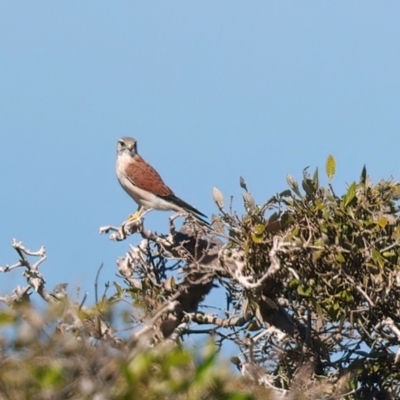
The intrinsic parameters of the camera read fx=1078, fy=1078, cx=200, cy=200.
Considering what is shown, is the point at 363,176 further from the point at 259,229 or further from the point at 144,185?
the point at 144,185

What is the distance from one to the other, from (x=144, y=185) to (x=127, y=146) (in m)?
1.07

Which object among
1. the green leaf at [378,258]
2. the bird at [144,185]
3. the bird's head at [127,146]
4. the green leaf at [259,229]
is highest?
the bird's head at [127,146]

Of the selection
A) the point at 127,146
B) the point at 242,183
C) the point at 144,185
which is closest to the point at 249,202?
the point at 242,183

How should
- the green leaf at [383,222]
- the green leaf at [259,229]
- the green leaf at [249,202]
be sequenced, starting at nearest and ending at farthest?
the green leaf at [383,222] < the green leaf at [259,229] < the green leaf at [249,202]

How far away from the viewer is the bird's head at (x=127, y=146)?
11594 mm

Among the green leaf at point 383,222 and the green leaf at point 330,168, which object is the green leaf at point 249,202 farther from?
the green leaf at point 383,222

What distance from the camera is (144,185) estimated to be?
35.1 ft

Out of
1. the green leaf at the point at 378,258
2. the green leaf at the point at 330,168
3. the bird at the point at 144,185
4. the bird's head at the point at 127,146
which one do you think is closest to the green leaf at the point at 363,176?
the green leaf at the point at 330,168

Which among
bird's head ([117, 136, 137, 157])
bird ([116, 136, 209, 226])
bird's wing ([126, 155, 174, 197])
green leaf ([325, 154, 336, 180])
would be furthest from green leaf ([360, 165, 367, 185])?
bird's head ([117, 136, 137, 157])

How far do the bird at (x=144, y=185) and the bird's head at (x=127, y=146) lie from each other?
0.15 ft

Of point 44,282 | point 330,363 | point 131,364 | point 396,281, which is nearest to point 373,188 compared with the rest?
point 396,281

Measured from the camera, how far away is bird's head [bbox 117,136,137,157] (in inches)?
456

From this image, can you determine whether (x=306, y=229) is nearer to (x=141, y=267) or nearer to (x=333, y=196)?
(x=333, y=196)

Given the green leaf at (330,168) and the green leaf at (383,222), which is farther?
the green leaf at (330,168)
